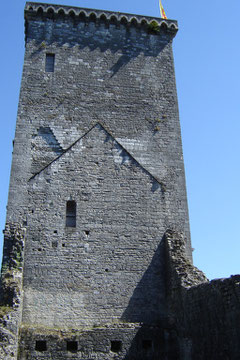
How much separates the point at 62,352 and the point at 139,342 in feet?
6.42

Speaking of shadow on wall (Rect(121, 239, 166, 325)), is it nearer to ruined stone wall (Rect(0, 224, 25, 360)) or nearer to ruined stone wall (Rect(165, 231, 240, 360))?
ruined stone wall (Rect(165, 231, 240, 360))

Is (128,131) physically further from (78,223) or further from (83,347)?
(83,347)

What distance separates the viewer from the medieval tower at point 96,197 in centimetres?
1090

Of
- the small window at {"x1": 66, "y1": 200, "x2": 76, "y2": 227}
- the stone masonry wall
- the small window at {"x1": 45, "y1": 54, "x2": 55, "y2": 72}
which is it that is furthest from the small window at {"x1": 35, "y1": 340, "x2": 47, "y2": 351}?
the small window at {"x1": 45, "y1": 54, "x2": 55, "y2": 72}

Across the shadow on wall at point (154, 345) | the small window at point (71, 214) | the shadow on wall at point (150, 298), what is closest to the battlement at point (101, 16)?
the small window at point (71, 214)

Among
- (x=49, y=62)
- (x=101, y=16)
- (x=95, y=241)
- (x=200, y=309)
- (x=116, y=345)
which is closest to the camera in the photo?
(x=200, y=309)

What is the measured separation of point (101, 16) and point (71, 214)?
7.78 meters

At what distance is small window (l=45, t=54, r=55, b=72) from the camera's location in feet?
48.1

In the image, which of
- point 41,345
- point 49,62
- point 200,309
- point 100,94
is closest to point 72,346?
point 41,345

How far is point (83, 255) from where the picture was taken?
11930 millimetres

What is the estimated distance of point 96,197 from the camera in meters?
12.8

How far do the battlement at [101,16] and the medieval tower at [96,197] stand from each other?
4 centimetres

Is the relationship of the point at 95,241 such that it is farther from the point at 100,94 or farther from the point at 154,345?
the point at 100,94

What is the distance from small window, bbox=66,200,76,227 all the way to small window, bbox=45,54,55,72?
16.4 feet
